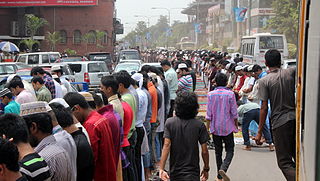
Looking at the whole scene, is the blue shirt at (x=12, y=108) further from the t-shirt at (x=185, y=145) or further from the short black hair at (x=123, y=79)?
the t-shirt at (x=185, y=145)

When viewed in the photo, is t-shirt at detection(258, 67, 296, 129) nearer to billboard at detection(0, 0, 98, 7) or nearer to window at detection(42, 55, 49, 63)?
window at detection(42, 55, 49, 63)

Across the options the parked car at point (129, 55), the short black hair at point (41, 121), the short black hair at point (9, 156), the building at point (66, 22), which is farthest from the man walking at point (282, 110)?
the building at point (66, 22)

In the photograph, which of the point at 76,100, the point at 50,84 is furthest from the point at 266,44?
the point at 76,100

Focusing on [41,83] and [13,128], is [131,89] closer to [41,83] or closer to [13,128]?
[41,83]

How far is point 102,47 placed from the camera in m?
64.3

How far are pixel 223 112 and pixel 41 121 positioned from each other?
168 inches

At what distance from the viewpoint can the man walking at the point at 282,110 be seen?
20.6ft

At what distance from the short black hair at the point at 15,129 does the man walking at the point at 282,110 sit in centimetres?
361

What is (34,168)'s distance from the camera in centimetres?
354

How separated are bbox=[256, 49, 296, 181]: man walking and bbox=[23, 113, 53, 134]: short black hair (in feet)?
10.7

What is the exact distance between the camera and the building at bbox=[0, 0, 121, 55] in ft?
204

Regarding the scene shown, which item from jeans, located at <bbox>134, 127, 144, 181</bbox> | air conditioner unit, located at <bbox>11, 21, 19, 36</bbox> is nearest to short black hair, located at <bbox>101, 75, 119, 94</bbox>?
jeans, located at <bbox>134, 127, 144, 181</bbox>

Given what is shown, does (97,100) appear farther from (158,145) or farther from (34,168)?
(158,145)

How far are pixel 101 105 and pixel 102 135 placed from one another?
2.87 ft
